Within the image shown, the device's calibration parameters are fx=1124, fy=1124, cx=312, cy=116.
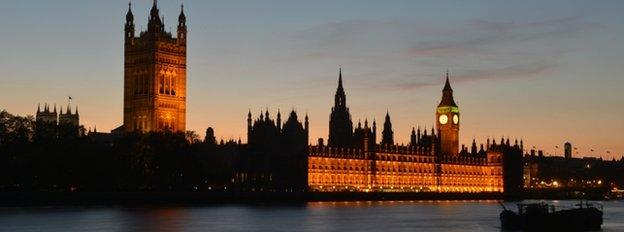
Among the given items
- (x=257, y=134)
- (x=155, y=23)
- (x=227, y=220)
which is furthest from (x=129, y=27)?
(x=227, y=220)

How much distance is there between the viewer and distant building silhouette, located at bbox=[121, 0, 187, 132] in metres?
167

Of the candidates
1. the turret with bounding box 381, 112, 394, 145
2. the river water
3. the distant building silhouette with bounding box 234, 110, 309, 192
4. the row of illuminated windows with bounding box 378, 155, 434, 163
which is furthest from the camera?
the turret with bounding box 381, 112, 394, 145

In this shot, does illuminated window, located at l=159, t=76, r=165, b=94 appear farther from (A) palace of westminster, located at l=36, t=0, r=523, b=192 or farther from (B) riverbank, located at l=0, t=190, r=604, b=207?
(B) riverbank, located at l=0, t=190, r=604, b=207

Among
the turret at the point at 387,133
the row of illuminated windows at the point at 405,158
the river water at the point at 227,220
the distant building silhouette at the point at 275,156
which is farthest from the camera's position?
the turret at the point at 387,133

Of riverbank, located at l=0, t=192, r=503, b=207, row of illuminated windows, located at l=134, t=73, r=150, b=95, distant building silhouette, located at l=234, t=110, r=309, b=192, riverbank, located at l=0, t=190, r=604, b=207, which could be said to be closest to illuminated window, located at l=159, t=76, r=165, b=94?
row of illuminated windows, located at l=134, t=73, r=150, b=95

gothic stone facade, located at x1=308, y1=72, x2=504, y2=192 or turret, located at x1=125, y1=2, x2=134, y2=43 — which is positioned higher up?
turret, located at x1=125, y1=2, x2=134, y2=43

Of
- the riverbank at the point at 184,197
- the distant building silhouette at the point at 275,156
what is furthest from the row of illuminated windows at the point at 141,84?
the riverbank at the point at 184,197

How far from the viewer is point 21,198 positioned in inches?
4220

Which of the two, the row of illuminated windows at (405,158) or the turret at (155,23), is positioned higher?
the turret at (155,23)

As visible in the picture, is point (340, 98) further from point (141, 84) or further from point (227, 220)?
point (227, 220)

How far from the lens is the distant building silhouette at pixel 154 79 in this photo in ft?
548

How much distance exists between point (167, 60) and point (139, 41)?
5.51 m

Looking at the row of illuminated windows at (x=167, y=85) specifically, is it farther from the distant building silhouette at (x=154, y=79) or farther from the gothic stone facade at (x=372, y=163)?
the gothic stone facade at (x=372, y=163)

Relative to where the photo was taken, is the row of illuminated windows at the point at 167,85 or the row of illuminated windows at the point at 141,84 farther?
the row of illuminated windows at the point at 167,85
